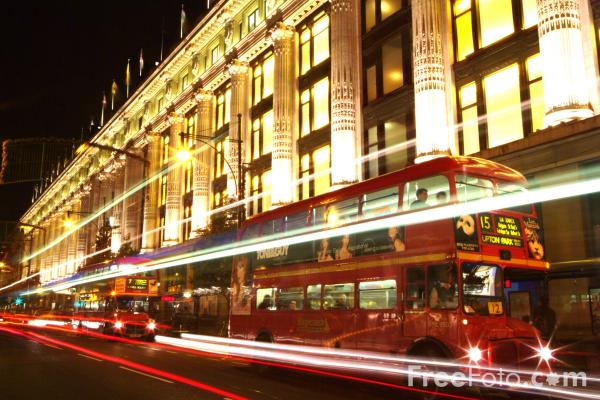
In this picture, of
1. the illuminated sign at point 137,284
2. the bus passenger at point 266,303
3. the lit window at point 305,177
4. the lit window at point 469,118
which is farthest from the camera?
the lit window at point 305,177

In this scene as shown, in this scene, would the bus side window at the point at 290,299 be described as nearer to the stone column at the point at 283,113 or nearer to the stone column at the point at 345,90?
the stone column at the point at 345,90

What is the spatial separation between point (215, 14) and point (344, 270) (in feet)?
118

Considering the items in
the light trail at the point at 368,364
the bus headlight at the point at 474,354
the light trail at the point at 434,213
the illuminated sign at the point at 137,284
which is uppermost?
the light trail at the point at 434,213

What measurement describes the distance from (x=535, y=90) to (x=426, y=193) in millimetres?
11375

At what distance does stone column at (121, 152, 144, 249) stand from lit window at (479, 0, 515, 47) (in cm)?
4480

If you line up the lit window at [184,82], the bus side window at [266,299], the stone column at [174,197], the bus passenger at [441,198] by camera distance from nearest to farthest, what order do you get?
the bus passenger at [441,198], the bus side window at [266,299], the stone column at [174,197], the lit window at [184,82]

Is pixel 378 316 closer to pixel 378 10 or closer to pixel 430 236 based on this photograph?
pixel 430 236

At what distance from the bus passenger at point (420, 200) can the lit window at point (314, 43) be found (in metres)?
22.6

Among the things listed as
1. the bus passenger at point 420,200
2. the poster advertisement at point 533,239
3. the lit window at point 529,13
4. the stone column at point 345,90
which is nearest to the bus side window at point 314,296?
the bus passenger at point 420,200

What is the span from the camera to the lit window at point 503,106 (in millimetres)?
21141

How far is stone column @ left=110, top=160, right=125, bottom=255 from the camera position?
2461 inches

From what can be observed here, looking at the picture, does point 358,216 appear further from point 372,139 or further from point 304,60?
point 304,60

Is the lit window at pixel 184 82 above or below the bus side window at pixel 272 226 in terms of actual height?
above

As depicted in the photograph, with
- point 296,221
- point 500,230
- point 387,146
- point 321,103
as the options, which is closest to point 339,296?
point 296,221
